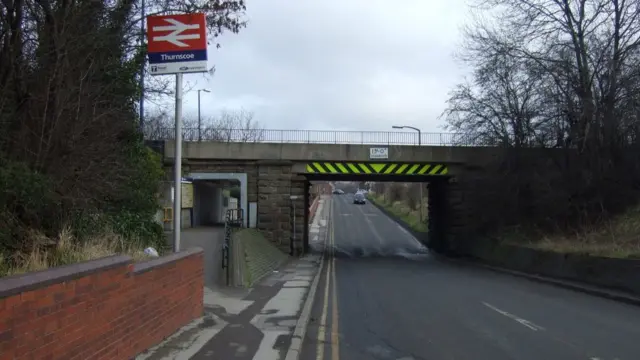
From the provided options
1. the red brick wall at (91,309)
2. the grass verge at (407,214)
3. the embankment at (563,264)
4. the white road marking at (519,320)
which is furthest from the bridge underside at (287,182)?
the grass verge at (407,214)

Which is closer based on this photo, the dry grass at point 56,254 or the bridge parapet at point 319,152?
the dry grass at point 56,254

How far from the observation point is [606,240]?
21.7 metres

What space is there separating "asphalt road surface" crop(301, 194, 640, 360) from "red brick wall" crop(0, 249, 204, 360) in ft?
7.63

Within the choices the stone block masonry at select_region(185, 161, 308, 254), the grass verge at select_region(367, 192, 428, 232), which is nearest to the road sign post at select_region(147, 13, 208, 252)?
the stone block masonry at select_region(185, 161, 308, 254)

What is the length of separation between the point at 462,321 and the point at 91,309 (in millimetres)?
8451

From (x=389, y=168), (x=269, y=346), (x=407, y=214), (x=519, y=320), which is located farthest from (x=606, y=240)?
(x=407, y=214)

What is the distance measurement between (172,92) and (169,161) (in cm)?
1809

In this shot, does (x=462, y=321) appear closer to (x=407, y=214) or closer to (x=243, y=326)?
(x=243, y=326)

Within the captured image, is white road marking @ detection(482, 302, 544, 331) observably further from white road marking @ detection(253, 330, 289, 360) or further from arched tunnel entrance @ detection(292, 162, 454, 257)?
arched tunnel entrance @ detection(292, 162, 454, 257)

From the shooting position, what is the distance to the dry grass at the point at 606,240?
62.3 ft

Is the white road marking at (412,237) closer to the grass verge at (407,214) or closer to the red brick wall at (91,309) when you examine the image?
the grass verge at (407,214)

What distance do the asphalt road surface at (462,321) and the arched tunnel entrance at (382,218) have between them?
11.3m

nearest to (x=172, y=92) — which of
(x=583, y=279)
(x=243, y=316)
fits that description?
(x=243, y=316)

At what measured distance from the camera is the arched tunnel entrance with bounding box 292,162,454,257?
34.3 metres
